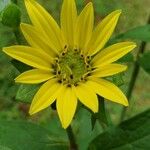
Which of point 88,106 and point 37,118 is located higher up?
point 88,106

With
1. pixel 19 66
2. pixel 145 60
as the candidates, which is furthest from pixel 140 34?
pixel 19 66

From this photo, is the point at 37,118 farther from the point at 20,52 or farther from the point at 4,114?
the point at 20,52

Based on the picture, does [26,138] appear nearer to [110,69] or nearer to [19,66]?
[19,66]

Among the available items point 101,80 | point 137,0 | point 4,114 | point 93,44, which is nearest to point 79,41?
point 93,44

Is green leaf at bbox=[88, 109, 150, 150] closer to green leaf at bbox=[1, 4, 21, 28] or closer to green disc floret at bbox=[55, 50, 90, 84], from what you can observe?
green disc floret at bbox=[55, 50, 90, 84]

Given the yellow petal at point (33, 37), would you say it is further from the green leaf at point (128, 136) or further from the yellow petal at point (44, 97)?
the green leaf at point (128, 136)
